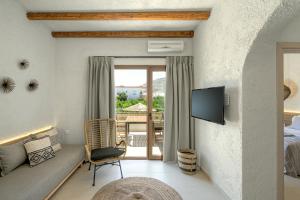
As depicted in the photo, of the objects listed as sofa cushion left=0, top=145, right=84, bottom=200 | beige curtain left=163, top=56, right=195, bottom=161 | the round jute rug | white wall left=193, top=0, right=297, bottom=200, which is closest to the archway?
white wall left=193, top=0, right=297, bottom=200

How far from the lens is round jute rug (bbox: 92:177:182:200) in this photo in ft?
7.71

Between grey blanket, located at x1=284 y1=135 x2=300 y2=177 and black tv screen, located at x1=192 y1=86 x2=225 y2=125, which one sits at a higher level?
black tv screen, located at x1=192 y1=86 x2=225 y2=125

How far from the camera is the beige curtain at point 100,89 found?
3605mm

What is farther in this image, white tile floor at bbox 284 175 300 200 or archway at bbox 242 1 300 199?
white tile floor at bbox 284 175 300 200

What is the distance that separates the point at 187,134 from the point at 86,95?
2.40 meters

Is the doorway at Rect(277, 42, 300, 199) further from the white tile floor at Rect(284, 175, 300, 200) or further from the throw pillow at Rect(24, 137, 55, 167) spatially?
the throw pillow at Rect(24, 137, 55, 167)

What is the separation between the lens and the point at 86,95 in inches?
147

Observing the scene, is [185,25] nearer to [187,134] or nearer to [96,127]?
[187,134]

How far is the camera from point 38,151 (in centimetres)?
254

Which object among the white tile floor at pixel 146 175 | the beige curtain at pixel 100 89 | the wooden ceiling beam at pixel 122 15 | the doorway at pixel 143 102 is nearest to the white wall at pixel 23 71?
the wooden ceiling beam at pixel 122 15

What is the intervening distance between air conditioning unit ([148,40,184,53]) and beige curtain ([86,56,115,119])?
0.96 m

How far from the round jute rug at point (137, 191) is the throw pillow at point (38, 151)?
1.00 metres

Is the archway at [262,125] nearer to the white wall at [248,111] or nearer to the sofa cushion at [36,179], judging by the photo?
the white wall at [248,111]

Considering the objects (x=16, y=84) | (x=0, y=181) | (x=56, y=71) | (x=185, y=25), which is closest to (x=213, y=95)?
(x=185, y=25)
